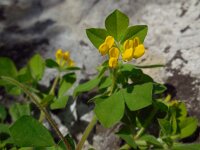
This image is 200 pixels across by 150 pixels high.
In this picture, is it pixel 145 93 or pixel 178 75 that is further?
pixel 178 75

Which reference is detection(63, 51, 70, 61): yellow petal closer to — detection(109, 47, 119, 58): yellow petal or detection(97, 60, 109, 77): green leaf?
detection(97, 60, 109, 77): green leaf

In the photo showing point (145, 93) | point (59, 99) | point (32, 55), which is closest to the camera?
point (145, 93)

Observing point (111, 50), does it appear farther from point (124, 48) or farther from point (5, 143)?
point (5, 143)

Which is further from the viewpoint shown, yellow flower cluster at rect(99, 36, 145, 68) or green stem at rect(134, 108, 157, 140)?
green stem at rect(134, 108, 157, 140)

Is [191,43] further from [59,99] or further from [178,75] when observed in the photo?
[59,99]

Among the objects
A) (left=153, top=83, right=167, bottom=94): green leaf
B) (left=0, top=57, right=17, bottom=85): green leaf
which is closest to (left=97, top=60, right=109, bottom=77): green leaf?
(left=153, top=83, right=167, bottom=94): green leaf

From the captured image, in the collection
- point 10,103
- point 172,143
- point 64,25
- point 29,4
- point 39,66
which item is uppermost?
point 29,4

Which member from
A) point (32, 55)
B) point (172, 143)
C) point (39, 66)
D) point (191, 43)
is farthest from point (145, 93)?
point (32, 55)
